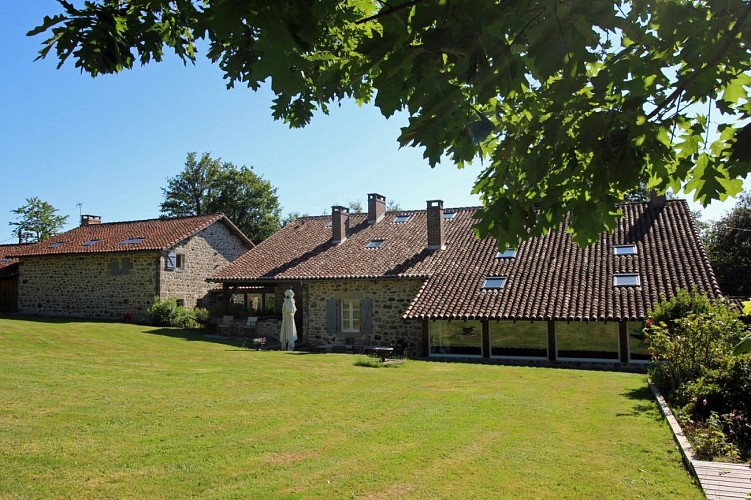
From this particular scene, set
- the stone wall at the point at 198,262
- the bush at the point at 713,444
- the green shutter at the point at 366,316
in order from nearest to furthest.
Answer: the bush at the point at 713,444, the green shutter at the point at 366,316, the stone wall at the point at 198,262

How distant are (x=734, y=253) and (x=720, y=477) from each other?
2924 centimetres

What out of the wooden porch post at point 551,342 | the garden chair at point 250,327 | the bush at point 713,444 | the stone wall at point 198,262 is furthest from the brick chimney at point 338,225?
the bush at point 713,444

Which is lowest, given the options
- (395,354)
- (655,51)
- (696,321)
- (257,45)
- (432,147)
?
(395,354)

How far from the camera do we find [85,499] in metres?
4.60

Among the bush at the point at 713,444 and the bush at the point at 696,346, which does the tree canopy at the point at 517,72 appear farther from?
the bush at the point at 696,346

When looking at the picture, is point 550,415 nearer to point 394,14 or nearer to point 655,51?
point 655,51

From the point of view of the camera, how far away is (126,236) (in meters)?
27.2

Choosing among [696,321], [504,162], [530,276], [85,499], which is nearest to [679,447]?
[696,321]

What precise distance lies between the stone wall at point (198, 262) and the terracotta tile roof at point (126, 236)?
483mm

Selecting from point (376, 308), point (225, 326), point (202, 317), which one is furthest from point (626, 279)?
point (202, 317)

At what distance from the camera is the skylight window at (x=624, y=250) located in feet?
56.9

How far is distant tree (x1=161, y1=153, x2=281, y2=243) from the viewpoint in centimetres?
4488

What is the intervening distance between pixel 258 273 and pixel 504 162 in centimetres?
1946

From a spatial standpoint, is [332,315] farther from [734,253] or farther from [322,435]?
[734,253]
